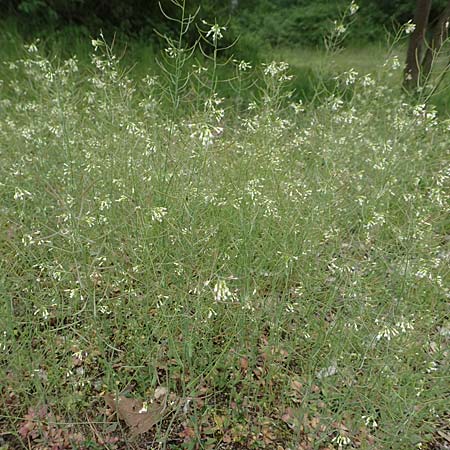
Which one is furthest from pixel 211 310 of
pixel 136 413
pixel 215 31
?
pixel 215 31

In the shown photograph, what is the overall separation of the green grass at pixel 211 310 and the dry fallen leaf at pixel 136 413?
0.20ft

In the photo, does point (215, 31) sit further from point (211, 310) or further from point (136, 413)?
point (136, 413)

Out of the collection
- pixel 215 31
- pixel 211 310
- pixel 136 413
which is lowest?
pixel 136 413

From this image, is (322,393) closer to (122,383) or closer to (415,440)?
(415,440)

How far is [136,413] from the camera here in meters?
1.87

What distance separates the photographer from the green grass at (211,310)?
1825 millimetres

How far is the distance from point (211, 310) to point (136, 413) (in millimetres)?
680

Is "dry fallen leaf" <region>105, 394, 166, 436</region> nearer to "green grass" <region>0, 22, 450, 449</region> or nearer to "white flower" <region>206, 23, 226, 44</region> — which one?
"green grass" <region>0, 22, 450, 449</region>

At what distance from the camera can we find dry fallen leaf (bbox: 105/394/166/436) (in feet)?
6.05

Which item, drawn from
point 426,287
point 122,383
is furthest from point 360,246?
point 122,383

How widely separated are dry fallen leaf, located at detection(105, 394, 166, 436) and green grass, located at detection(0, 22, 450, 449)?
62 millimetres

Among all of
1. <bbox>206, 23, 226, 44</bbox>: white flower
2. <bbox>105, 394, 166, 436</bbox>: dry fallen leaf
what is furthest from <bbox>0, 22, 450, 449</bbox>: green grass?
<bbox>206, 23, 226, 44</bbox>: white flower

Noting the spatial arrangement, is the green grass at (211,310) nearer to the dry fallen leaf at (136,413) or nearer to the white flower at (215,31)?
the dry fallen leaf at (136,413)

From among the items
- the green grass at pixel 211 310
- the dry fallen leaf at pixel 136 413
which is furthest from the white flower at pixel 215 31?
the dry fallen leaf at pixel 136 413
